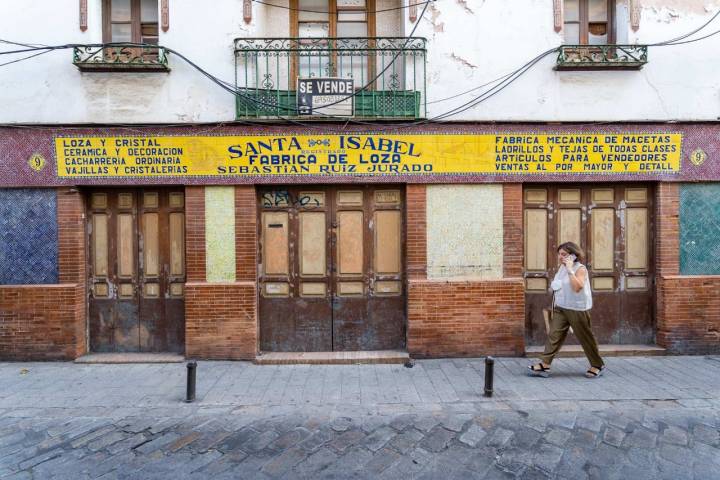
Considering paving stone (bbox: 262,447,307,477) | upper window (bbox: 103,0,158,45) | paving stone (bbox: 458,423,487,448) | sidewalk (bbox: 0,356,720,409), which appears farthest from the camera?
upper window (bbox: 103,0,158,45)

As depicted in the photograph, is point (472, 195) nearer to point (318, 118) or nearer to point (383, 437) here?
point (318, 118)

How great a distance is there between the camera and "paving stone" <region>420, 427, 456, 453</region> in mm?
4492

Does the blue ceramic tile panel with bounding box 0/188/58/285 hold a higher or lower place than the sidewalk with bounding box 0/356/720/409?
higher

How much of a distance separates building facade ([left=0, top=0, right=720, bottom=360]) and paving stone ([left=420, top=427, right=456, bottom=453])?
2.49 m

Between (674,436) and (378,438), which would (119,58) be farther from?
(674,436)

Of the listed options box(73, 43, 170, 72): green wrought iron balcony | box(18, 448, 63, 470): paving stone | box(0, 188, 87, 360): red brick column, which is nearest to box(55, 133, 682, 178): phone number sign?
box(0, 188, 87, 360): red brick column

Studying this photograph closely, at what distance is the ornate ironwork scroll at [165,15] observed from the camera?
7211 mm

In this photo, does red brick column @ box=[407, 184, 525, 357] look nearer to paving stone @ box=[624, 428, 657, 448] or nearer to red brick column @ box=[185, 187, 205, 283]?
paving stone @ box=[624, 428, 657, 448]

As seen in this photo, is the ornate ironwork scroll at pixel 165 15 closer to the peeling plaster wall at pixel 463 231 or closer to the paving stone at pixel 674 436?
the peeling plaster wall at pixel 463 231

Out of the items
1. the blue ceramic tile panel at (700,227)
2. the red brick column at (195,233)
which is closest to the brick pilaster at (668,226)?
the blue ceramic tile panel at (700,227)

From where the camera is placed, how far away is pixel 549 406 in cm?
536

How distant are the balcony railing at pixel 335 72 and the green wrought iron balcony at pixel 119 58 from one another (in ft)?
4.16

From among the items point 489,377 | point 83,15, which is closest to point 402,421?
point 489,377

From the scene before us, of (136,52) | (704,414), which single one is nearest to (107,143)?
(136,52)
